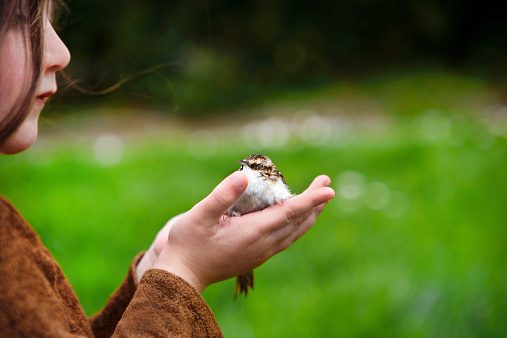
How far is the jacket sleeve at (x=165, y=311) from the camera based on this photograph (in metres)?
1.05

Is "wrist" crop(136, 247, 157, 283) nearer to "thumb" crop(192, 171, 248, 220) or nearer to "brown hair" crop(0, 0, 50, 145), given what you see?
"thumb" crop(192, 171, 248, 220)

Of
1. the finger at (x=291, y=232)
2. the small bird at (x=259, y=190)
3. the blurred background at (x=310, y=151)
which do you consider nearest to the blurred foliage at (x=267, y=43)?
the blurred background at (x=310, y=151)

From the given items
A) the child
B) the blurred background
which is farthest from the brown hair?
the blurred background

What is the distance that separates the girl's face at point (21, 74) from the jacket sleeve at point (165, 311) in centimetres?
43

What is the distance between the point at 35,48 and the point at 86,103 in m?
7.74

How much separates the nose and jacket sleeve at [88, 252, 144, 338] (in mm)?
653

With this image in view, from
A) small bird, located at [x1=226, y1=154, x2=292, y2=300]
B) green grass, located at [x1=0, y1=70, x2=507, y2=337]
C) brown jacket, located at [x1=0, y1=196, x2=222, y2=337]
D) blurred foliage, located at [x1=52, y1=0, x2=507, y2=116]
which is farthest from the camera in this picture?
blurred foliage, located at [x1=52, y1=0, x2=507, y2=116]

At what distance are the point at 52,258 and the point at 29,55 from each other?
45cm

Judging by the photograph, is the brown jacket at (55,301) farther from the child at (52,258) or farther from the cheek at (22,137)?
the cheek at (22,137)

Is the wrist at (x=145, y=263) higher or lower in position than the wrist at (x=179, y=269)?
lower

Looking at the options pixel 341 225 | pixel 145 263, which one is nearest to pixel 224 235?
pixel 145 263

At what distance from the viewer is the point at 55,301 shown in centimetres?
95

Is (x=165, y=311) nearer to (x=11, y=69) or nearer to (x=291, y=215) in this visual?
(x=291, y=215)

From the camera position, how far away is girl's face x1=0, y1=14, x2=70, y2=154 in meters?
0.97
